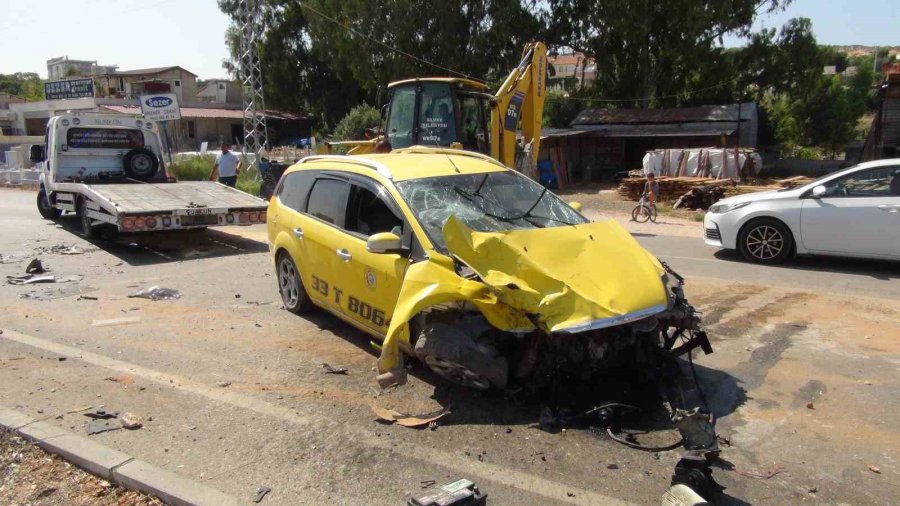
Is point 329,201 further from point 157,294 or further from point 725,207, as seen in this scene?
point 725,207

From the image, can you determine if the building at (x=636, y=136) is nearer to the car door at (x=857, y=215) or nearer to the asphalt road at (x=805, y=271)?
the asphalt road at (x=805, y=271)

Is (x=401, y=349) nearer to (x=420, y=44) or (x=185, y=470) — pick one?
(x=185, y=470)

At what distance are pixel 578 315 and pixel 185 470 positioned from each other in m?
2.50

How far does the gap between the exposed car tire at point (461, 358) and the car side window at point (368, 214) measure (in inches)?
43.1

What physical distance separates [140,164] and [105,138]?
883 mm

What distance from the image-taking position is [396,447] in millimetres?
4109

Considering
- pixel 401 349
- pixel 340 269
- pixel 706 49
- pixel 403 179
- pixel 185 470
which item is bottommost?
→ pixel 185 470

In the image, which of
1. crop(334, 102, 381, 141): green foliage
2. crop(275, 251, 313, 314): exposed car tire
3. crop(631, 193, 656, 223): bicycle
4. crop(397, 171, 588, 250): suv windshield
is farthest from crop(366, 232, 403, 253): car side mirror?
crop(334, 102, 381, 141): green foliage

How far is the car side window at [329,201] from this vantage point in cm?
599

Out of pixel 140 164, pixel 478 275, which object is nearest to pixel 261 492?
pixel 478 275

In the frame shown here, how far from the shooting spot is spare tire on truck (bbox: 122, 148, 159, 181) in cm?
1356

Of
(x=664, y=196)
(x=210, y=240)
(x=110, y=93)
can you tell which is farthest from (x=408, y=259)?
(x=110, y=93)

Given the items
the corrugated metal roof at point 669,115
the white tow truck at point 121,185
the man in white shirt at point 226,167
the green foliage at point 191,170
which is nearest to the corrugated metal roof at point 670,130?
the corrugated metal roof at point 669,115

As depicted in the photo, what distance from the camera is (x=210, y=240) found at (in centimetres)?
1238
